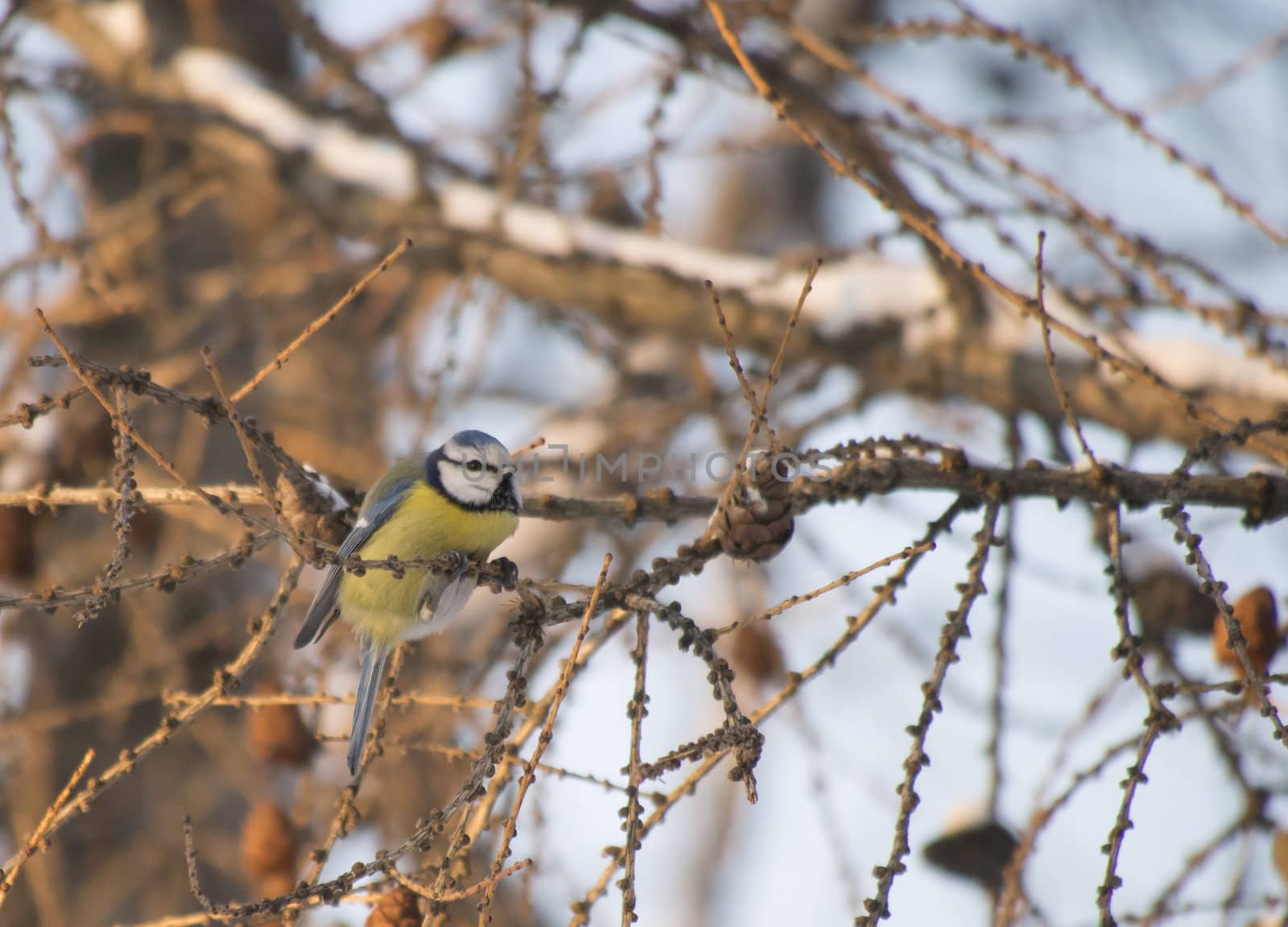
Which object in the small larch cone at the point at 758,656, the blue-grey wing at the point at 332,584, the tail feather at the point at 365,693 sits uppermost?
the small larch cone at the point at 758,656

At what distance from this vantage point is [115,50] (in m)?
3.90

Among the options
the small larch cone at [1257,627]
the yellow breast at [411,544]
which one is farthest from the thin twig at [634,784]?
the small larch cone at [1257,627]

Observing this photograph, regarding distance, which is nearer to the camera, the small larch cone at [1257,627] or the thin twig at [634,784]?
the thin twig at [634,784]

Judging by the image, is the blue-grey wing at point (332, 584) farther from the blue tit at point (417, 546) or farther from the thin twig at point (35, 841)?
the thin twig at point (35, 841)

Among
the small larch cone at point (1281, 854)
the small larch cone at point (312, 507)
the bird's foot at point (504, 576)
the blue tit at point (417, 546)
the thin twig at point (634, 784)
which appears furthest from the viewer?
the blue tit at point (417, 546)

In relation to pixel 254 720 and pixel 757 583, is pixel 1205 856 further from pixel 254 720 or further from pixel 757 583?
pixel 254 720

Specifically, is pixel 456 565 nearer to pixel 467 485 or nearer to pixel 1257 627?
pixel 467 485

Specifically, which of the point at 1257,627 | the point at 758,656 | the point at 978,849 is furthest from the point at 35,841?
the point at 758,656

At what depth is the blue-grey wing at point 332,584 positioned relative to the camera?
194 cm

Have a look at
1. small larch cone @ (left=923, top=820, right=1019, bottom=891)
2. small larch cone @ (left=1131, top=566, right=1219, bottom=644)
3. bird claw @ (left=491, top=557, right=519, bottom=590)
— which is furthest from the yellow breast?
small larch cone @ (left=1131, top=566, right=1219, bottom=644)

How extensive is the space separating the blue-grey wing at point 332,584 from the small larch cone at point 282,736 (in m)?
0.30

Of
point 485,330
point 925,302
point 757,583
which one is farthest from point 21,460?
point 925,302

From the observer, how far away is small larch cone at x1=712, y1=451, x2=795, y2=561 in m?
1.56

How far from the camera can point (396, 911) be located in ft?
5.22
